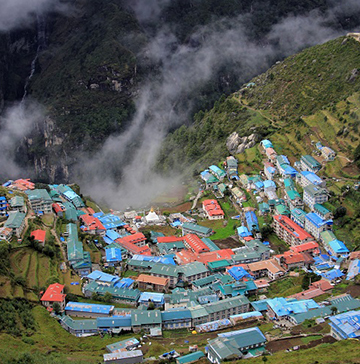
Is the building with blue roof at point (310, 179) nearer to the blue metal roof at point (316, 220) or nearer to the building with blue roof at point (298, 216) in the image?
the building with blue roof at point (298, 216)

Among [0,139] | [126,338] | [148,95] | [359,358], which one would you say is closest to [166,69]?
[148,95]

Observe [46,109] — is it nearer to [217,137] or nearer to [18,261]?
[217,137]

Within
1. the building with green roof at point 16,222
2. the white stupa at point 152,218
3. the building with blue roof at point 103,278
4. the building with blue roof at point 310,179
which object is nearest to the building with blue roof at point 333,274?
the building with blue roof at point 310,179

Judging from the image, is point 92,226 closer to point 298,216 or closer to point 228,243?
point 228,243

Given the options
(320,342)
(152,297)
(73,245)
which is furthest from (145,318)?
(73,245)

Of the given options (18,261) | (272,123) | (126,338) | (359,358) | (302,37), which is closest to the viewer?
(359,358)

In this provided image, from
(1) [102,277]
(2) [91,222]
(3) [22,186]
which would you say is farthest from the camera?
(3) [22,186]

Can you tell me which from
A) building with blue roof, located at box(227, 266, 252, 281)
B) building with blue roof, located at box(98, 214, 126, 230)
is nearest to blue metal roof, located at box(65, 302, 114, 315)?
building with blue roof, located at box(227, 266, 252, 281)
